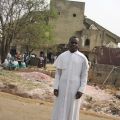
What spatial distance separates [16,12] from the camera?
38031 millimetres

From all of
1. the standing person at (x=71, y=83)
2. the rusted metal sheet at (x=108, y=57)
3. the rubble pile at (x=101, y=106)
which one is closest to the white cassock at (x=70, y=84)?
the standing person at (x=71, y=83)

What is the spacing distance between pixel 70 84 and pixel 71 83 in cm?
2

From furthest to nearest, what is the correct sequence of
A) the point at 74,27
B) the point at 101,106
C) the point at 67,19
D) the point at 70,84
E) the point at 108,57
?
the point at 74,27 → the point at 67,19 → the point at 108,57 → the point at 101,106 → the point at 70,84

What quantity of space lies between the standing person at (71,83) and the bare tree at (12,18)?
1153 inches

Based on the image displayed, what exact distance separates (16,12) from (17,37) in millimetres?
2174

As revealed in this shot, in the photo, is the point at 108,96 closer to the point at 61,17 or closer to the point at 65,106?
the point at 65,106

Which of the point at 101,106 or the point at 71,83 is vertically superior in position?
the point at 71,83

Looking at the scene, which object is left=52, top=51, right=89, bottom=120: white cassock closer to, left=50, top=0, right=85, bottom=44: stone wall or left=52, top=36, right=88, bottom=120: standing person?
left=52, top=36, right=88, bottom=120: standing person

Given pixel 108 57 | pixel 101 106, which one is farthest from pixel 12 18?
pixel 101 106

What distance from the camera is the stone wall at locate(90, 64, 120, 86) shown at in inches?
1008

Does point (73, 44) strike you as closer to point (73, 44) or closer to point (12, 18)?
point (73, 44)

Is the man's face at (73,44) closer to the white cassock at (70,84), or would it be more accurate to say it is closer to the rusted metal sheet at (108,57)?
the white cassock at (70,84)

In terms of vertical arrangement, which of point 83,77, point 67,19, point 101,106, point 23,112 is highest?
point 67,19

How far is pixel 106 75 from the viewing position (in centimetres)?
2583
